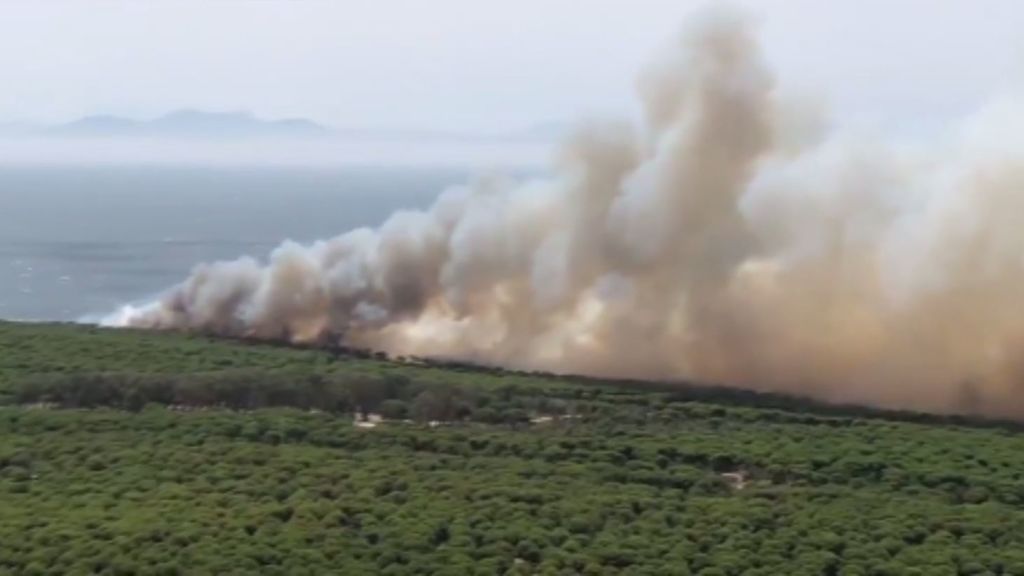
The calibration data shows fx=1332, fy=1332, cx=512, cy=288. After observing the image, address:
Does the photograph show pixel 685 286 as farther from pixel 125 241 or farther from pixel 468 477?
pixel 125 241

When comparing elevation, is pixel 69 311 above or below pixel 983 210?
below

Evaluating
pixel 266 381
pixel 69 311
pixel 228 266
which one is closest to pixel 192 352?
pixel 266 381

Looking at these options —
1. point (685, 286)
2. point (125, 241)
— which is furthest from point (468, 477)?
point (125, 241)

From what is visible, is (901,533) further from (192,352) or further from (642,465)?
(192,352)

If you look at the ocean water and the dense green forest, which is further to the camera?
the ocean water

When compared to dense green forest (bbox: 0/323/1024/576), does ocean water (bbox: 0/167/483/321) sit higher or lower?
higher

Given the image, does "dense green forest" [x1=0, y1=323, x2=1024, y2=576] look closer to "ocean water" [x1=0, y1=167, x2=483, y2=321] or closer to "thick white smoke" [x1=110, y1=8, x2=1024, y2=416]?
"thick white smoke" [x1=110, y1=8, x2=1024, y2=416]

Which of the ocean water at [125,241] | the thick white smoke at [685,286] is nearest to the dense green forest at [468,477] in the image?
the thick white smoke at [685,286]

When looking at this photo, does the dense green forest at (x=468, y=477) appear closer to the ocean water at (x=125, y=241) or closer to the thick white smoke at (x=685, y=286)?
the thick white smoke at (x=685, y=286)

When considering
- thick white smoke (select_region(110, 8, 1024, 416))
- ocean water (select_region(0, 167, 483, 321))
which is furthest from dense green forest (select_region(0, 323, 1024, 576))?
ocean water (select_region(0, 167, 483, 321))
